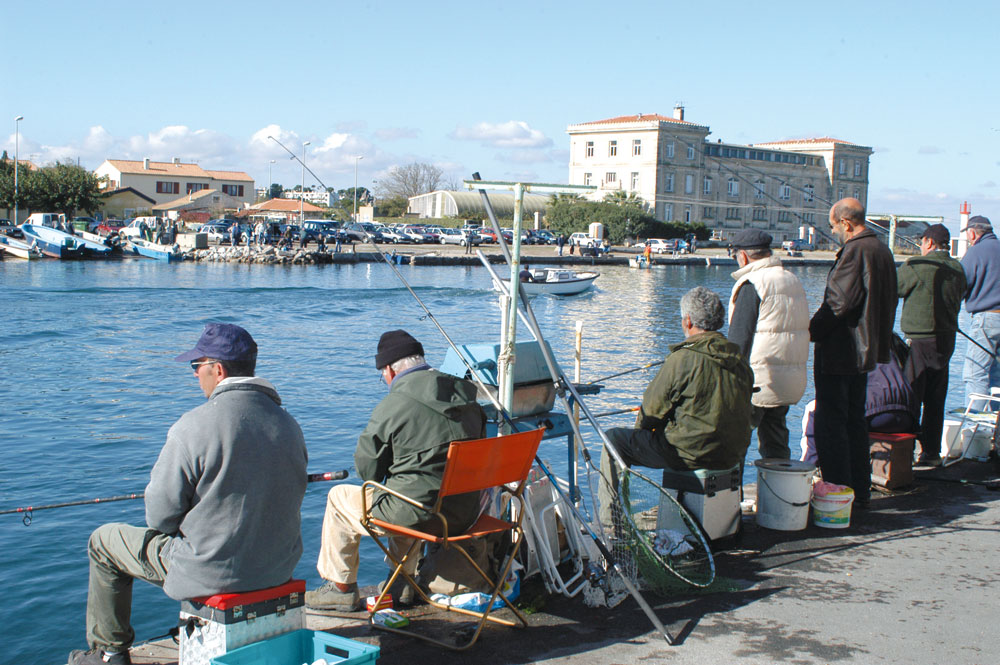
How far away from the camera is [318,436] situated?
44.6 ft

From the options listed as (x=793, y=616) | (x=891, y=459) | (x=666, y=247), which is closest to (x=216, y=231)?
(x=666, y=247)

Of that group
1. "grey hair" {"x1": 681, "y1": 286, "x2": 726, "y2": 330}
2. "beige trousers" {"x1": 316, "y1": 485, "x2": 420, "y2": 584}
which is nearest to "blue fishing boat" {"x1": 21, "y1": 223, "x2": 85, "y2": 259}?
"beige trousers" {"x1": 316, "y1": 485, "x2": 420, "y2": 584}

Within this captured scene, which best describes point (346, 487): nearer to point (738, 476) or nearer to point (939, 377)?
point (738, 476)

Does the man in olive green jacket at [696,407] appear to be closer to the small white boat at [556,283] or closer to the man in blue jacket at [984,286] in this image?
the man in blue jacket at [984,286]

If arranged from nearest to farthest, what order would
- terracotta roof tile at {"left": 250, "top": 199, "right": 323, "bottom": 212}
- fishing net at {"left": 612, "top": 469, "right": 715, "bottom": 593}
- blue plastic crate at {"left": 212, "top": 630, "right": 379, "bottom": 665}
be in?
blue plastic crate at {"left": 212, "top": 630, "right": 379, "bottom": 665} → fishing net at {"left": 612, "top": 469, "right": 715, "bottom": 593} → terracotta roof tile at {"left": 250, "top": 199, "right": 323, "bottom": 212}

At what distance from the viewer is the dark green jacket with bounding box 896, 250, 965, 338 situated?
7.00m

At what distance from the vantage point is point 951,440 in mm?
7410

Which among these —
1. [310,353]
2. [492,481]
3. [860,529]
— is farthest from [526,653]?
[310,353]

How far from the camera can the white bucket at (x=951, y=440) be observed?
7391 mm

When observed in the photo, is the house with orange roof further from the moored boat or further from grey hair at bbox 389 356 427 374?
Result: grey hair at bbox 389 356 427 374

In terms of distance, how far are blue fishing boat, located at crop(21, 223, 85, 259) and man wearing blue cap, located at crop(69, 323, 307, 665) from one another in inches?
2090

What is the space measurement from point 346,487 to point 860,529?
329cm

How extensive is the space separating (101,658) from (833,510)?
4.13m

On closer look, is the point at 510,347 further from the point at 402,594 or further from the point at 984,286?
the point at 984,286
